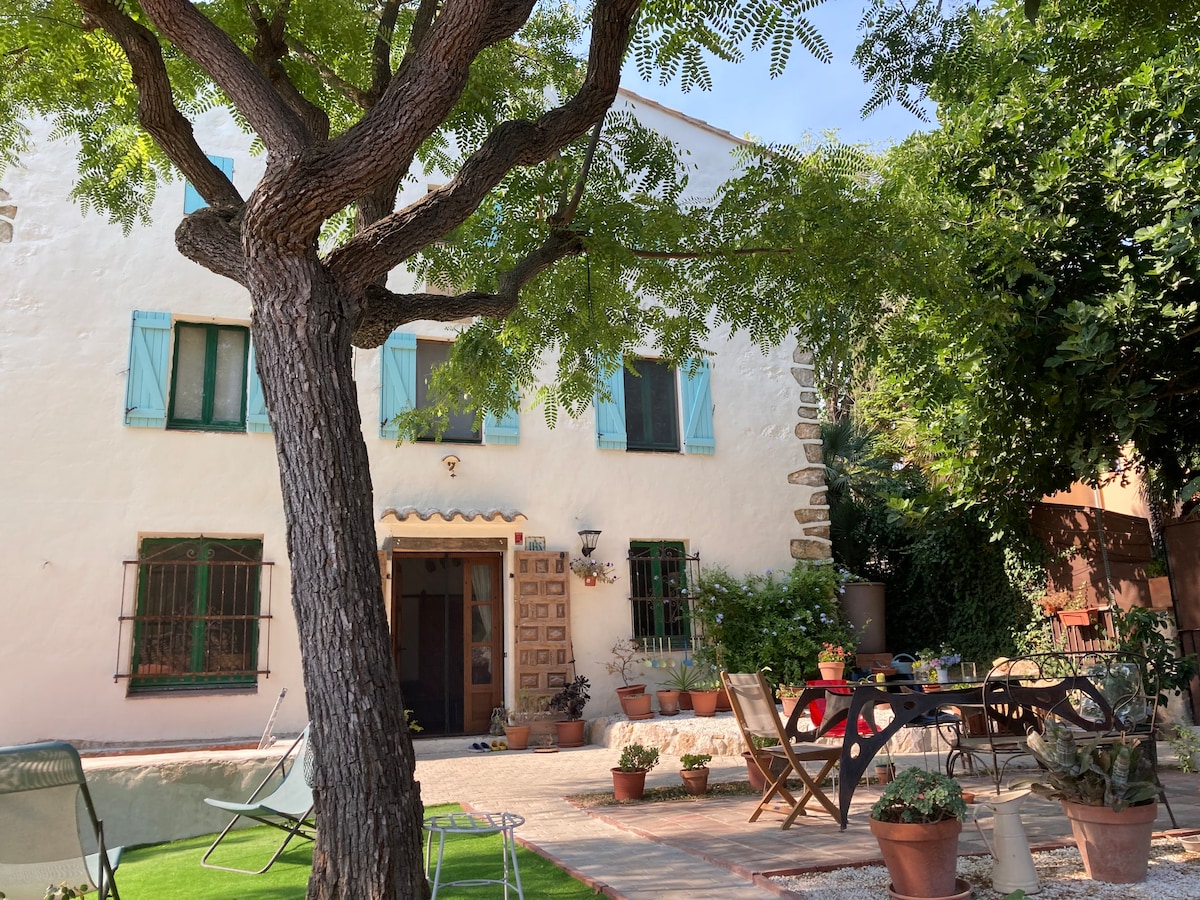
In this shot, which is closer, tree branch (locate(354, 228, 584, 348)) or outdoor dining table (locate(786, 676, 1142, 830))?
tree branch (locate(354, 228, 584, 348))

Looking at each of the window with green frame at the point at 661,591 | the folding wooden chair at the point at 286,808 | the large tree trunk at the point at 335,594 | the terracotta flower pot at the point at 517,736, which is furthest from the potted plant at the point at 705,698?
the large tree trunk at the point at 335,594

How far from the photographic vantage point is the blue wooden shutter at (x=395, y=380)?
9.65 metres

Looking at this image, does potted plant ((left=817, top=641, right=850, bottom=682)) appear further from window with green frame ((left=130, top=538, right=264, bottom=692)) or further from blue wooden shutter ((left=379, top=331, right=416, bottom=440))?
A: window with green frame ((left=130, top=538, right=264, bottom=692))

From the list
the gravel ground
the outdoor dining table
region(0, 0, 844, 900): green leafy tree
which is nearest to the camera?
region(0, 0, 844, 900): green leafy tree

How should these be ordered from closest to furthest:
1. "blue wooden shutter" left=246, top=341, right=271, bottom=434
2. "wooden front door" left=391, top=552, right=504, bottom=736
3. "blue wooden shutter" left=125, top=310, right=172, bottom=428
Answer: "blue wooden shutter" left=125, top=310, right=172, bottom=428 < "blue wooden shutter" left=246, top=341, right=271, bottom=434 < "wooden front door" left=391, top=552, right=504, bottom=736

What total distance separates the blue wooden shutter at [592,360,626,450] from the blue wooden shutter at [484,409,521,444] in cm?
95

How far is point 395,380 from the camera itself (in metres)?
9.80

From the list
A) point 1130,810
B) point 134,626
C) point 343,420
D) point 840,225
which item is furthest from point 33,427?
point 1130,810

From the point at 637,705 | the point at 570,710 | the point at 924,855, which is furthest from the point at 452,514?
the point at 924,855

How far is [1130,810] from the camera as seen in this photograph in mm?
3688

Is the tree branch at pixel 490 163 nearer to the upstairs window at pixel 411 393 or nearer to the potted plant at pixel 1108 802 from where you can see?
the potted plant at pixel 1108 802

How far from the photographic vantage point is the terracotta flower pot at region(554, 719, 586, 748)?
928cm

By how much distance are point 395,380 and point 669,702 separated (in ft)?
14.3

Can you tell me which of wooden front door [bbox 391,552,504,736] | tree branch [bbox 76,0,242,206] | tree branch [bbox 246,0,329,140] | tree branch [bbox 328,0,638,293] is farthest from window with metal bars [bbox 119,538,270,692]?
tree branch [bbox 328,0,638,293]
